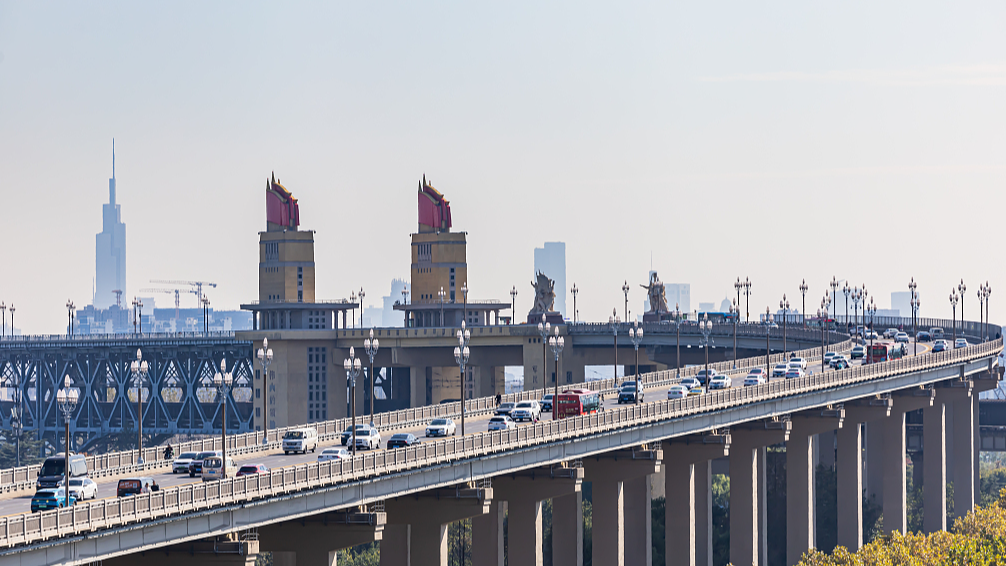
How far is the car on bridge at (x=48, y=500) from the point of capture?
160ft

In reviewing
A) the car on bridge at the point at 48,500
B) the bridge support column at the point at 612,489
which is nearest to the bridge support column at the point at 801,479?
the bridge support column at the point at 612,489

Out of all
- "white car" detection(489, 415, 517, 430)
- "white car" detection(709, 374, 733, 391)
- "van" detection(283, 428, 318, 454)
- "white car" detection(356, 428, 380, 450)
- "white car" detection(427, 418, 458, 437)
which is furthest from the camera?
"white car" detection(709, 374, 733, 391)

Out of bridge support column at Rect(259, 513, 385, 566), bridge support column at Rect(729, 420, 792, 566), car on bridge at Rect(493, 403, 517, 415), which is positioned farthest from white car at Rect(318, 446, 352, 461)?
bridge support column at Rect(729, 420, 792, 566)

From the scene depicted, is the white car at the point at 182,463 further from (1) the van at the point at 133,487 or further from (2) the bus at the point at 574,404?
(2) the bus at the point at 574,404

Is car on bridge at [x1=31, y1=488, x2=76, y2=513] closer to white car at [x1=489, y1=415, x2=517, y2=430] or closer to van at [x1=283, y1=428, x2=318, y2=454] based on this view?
van at [x1=283, y1=428, x2=318, y2=454]

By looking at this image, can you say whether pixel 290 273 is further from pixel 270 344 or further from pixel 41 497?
pixel 41 497

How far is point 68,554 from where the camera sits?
4469cm

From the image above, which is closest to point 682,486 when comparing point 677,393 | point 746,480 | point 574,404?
point 677,393

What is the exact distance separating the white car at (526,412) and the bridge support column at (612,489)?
6.49 m

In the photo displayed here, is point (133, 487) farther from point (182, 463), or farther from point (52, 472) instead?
point (182, 463)

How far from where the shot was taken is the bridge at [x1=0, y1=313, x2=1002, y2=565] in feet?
163

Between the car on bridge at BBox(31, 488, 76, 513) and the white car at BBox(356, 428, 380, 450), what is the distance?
20.9m

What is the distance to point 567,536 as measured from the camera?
3757 inches

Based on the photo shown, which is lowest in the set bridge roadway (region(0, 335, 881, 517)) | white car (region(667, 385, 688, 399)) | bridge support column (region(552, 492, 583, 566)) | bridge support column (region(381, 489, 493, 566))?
bridge support column (region(552, 492, 583, 566))
